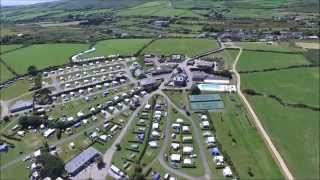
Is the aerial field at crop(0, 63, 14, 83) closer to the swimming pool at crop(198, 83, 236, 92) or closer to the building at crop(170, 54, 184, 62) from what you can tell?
the building at crop(170, 54, 184, 62)

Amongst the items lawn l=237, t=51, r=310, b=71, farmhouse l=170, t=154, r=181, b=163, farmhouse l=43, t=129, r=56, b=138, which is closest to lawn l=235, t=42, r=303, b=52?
lawn l=237, t=51, r=310, b=71

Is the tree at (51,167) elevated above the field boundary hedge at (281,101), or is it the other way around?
the field boundary hedge at (281,101)

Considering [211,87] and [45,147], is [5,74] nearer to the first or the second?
[45,147]

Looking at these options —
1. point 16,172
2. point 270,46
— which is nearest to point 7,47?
point 16,172

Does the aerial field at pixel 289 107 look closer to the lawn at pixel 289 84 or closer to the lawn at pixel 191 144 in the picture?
the lawn at pixel 289 84

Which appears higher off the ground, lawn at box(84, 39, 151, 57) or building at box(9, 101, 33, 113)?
lawn at box(84, 39, 151, 57)

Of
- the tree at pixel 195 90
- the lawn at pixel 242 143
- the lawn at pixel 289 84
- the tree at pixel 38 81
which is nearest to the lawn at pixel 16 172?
the tree at pixel 38 81

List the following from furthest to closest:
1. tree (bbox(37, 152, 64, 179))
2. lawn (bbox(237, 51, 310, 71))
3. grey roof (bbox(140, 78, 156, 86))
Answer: lawn (bbox(237, 51, 310, 71)), grey roof (bbox(140, 78, 156, 86)), tree (bbox(37, 152, 64, 179))

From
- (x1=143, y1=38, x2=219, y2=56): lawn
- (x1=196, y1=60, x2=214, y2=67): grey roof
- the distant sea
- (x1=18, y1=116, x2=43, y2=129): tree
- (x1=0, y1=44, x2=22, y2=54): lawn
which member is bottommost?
(x1=18, y1=116, x2=43, y2=129): tree
